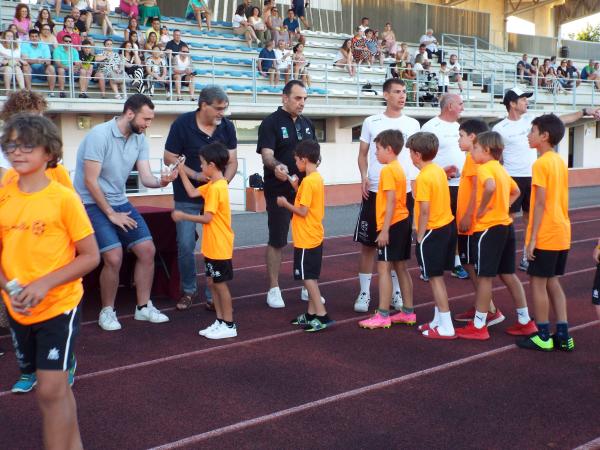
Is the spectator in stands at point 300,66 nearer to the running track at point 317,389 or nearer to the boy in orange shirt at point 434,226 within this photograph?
the running track at point 317,389

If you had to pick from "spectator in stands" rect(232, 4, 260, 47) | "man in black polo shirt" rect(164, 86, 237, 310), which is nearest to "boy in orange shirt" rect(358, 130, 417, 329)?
"man in black polo shirt" rect(164, 86, 237, 310)

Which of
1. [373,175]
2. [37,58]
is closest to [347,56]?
[37,58]

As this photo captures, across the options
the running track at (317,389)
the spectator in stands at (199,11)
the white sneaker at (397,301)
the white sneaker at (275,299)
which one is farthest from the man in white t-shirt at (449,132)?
the spectator in stands at (199,11)

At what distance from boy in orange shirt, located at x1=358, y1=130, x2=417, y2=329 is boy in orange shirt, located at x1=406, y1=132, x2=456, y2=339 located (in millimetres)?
236

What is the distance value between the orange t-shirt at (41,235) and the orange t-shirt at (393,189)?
3.03 m

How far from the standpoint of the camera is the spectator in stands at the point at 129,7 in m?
18.5

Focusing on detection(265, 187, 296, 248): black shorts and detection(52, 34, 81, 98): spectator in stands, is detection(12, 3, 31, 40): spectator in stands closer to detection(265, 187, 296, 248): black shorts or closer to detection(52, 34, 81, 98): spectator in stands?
detection(52, 34, 81, 98): spectator in stands

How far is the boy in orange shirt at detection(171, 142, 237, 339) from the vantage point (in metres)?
5.41

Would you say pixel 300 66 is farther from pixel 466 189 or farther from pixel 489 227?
pixel 489 227

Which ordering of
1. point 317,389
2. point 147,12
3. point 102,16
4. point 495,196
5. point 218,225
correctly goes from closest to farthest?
point 317,389, point 495,196, point 218,225, point 102,16, point 147,12

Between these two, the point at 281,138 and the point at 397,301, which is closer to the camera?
the point at 397,301

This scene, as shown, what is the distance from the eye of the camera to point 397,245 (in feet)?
19.0

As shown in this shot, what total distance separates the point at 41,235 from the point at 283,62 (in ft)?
56.0

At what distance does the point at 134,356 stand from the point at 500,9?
3348 cm
